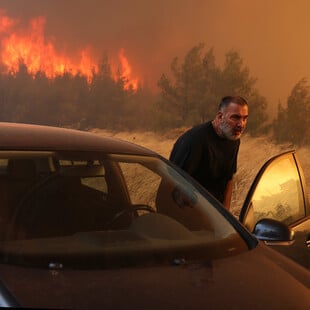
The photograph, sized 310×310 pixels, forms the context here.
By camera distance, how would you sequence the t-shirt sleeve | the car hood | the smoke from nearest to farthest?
1. the car hood
2. the t-shirt sleeve
3. the smoke

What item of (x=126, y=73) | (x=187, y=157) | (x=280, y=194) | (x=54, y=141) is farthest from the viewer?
(x=126, y=73)

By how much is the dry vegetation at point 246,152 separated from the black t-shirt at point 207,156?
1477mm

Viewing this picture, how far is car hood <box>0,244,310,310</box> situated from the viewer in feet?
6.27

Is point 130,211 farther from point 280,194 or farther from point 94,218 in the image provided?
point 280,194

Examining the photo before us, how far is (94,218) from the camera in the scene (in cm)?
265

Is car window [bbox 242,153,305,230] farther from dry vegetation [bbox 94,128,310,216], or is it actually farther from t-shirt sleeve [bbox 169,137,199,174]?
dry vegetation [bbox 94,128,310,216]

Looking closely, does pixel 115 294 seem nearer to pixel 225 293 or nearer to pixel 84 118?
pixel 225 293

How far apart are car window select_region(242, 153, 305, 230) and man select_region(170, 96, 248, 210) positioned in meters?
0.54

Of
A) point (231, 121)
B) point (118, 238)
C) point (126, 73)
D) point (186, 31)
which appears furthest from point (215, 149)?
point (126, 73)

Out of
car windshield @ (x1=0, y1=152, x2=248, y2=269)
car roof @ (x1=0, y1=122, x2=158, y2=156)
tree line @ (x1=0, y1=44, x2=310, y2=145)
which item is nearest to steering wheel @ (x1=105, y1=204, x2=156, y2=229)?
car windshield @ (x1=0, y1=152, x2=248, y2=269)

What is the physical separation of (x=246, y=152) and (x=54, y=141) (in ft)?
13.0

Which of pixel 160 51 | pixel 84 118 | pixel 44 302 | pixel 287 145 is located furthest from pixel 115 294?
pixel 84 118

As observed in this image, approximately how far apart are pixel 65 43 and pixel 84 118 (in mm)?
1001

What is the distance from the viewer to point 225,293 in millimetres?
2059
